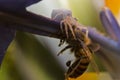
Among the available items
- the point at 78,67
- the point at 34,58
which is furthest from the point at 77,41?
the point at 34,58

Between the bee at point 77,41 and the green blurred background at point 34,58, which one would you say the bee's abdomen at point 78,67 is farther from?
the green blurred background at point 34,58

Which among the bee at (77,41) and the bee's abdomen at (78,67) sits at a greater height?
the bee at (77,41)

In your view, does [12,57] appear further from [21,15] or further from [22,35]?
[21,15]

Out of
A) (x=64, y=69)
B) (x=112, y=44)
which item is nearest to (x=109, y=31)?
(x=112, y=44)

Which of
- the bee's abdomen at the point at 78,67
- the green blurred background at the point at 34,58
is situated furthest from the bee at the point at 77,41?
the green blurred background at the point at 34,58

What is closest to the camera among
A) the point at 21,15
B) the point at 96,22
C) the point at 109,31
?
the point at 21,15

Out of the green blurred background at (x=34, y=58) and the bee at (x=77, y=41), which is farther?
the green blurred background at (x=34, y=58)

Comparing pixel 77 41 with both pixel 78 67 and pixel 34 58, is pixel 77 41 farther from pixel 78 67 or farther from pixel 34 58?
pixel 34 58

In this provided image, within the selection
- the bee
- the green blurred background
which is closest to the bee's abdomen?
the bee
